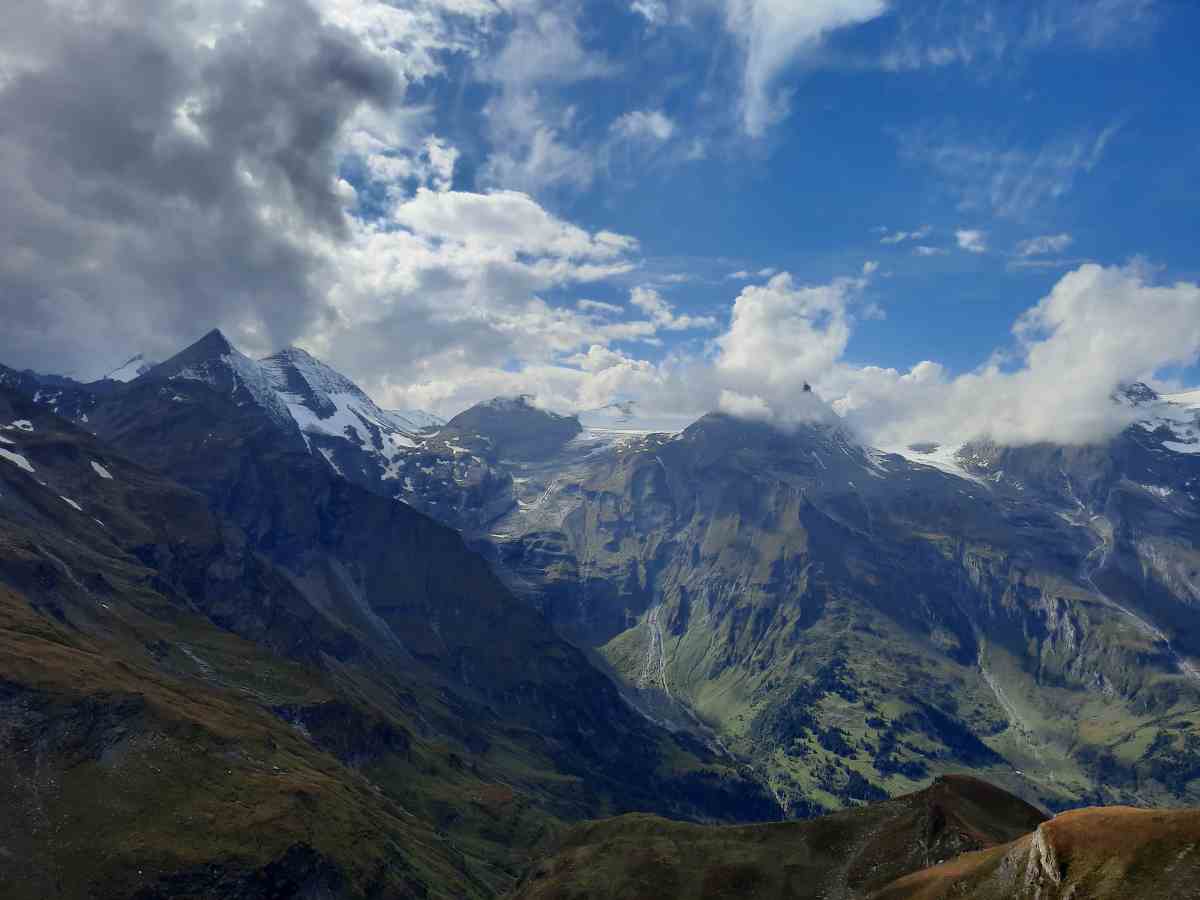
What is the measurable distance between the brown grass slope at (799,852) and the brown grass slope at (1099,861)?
880 inches

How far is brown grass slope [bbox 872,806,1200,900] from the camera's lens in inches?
3036

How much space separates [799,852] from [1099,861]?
6094 centimetres

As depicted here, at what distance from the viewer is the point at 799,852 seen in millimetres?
135500

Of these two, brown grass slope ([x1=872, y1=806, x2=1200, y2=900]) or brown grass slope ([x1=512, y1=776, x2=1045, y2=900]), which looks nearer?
brown grass slope ([x1=872, y1=806, x2=1200, y2=900])

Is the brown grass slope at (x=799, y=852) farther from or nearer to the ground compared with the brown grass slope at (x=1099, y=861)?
nearer to the ground

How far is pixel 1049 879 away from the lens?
8631 centimetres

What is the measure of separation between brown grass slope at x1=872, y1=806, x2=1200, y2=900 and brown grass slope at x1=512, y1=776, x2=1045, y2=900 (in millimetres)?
22353

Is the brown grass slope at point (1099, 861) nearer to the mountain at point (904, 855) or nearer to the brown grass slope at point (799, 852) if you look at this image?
the mountain at point (904, 855)

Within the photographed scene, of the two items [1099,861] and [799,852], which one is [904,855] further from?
[1099,861]

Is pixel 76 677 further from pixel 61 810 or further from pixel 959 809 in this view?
pixel 959 809

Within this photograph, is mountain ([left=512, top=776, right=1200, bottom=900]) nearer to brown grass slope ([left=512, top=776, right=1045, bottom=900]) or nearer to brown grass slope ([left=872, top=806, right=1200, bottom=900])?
brown grass slope ([left=872, top=806, right=1200, bottom=900])

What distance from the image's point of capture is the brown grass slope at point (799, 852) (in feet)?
398

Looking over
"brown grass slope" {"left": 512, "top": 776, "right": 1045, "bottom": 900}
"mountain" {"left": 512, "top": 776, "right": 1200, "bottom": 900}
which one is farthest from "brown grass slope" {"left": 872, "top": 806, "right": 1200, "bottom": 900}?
"brown grass slope" {"left": 512, "top": 776, "right": 1045, "bottom": 900}

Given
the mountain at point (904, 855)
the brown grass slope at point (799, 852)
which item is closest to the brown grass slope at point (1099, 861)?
the mountain at point (904, 855)
